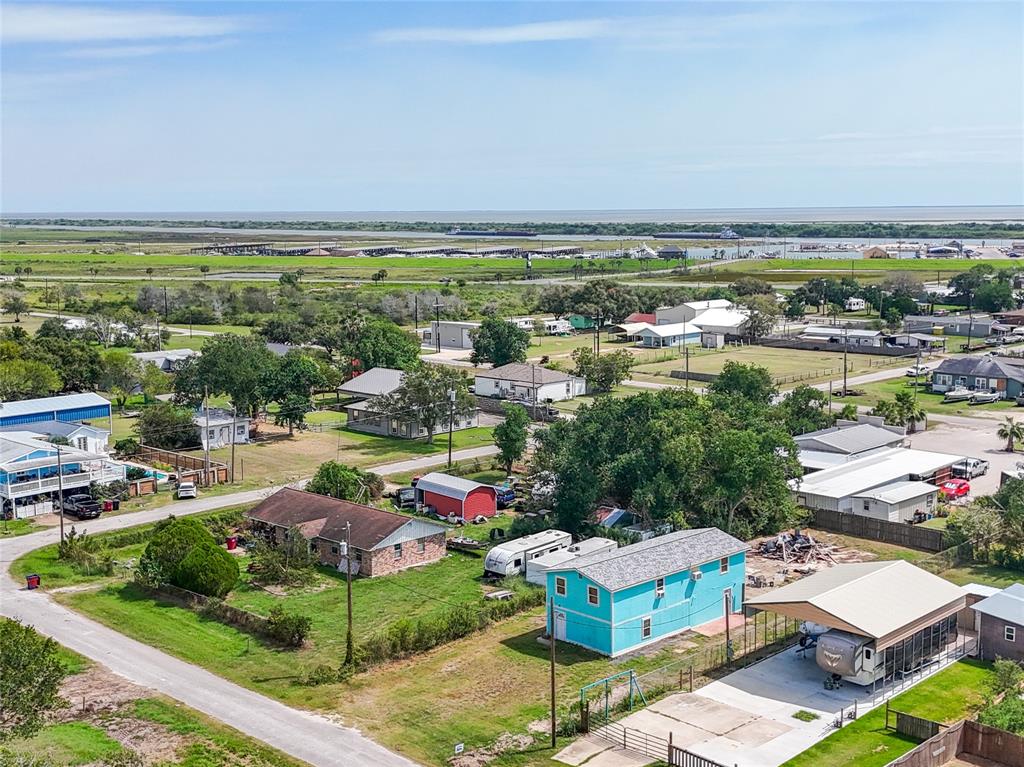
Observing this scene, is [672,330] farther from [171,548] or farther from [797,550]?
[171,548]

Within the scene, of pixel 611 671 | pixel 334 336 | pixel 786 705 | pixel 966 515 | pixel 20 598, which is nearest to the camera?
pixel 786 705

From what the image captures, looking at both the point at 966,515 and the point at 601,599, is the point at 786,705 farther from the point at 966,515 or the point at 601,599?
the point at 966,515

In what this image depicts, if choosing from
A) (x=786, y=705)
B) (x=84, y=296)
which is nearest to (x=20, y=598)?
(x=786, y=705)

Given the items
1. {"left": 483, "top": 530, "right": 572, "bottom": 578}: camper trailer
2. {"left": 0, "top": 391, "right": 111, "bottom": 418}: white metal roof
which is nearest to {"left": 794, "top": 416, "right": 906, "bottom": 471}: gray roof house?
{"left": 483, "top": 530, "right": 572, "bottom": 578}: camper trailer

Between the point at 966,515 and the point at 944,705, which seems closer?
the point at 944,705

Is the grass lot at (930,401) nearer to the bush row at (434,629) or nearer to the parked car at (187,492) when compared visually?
the bush row at (434,629)

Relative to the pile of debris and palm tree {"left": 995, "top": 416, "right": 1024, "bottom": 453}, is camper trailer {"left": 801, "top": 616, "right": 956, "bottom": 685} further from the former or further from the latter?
palm tree {"left": 995, "top": 416, "right": 1024, "bottom": 453}

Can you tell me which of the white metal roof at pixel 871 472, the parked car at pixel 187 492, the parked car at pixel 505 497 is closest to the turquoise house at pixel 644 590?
the white metal roof at pixel 871 472
